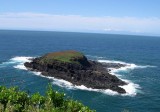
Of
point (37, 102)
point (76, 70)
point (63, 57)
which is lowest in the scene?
point (76, 70)

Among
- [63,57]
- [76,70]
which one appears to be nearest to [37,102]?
[76,70]

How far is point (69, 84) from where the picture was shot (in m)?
90.4

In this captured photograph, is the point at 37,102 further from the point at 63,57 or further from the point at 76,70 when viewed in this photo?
the point at 63,57

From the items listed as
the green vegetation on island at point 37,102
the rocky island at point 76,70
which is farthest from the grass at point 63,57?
the green vegetation on island at point 37,102

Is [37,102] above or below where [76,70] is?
above

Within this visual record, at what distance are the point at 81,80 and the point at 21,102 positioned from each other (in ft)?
185

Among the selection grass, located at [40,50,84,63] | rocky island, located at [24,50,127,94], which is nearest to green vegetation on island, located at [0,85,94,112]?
rocky island, located at [24,50,127,94]

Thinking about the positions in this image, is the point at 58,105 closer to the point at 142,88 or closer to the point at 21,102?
the point at 21,102

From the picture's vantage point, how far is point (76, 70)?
102312 millimetres

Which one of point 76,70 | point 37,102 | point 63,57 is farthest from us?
point 63,57

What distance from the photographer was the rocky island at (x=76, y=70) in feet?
301

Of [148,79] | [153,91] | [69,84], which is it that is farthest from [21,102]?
[148,79]

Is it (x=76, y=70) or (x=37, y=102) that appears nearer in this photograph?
(x=37, y=102)

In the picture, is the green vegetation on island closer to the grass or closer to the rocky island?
the rocky island
